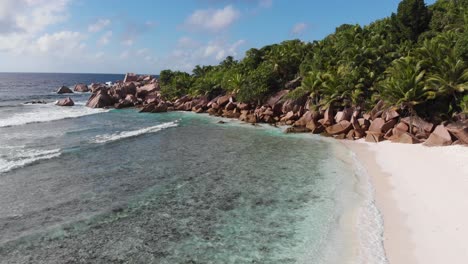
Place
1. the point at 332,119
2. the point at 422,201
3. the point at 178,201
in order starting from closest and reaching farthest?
the point at 422,201
the point at 178,201
the point at 332,119

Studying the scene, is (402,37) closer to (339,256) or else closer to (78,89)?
(339,256)

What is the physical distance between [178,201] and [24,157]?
49.2 ft

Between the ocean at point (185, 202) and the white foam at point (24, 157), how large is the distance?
71 mm

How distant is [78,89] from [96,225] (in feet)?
349

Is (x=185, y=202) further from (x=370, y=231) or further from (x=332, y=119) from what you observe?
(x=332, y=119)

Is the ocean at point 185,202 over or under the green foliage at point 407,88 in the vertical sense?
under

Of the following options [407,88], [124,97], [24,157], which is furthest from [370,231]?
[124,97]

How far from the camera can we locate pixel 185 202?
55.6ft

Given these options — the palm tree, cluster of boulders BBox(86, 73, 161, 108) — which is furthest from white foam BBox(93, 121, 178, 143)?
the palm tree

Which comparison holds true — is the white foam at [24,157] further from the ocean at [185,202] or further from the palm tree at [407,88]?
the palm tree at [407,88]

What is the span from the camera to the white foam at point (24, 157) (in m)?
23.0

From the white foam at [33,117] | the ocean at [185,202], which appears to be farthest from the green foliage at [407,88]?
the white foam at [33,117]

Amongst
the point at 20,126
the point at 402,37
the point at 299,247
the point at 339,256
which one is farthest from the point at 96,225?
the point at 402,37

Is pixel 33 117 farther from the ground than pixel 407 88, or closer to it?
closer to it
